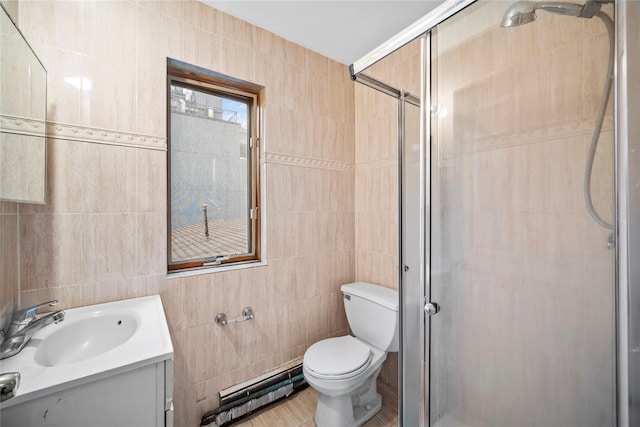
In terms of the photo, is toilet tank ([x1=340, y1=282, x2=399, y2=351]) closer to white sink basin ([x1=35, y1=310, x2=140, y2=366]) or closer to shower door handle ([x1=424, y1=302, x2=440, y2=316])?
shower door handle ([x1=424, y1=302, x2=440, y2=316])

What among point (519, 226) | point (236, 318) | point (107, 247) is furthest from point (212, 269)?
point (519, 226)

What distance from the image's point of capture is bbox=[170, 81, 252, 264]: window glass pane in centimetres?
152

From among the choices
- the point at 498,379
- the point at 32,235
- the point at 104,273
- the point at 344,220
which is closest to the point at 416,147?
the point at 498,379

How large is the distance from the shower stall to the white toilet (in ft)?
1.31

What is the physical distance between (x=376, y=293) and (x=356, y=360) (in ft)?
1.39

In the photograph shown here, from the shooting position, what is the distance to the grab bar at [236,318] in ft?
4.91

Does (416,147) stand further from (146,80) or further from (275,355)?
(275,355)

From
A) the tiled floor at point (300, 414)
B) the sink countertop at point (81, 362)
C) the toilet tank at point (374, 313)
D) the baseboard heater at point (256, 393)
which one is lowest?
the tiled floor at point (300, 414)

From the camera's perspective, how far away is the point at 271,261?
1729mm

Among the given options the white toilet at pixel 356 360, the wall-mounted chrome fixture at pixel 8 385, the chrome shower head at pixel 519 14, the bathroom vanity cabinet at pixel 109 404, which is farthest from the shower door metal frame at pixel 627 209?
the wall-mounted chrome fixture at pixel 8 385

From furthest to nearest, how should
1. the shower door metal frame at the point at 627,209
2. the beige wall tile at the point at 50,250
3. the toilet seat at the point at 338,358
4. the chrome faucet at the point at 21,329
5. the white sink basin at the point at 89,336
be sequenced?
the toilet seat at the point at 338,358, the beige wall tile at the point at 50,250, the white sink basin at the point at 89,336, the chrome faucet at the point at 21,329, the shower door metal frame at the point at 627,209

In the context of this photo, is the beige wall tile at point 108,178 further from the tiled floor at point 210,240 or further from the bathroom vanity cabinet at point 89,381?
the bathroom vanity cabinet at point 89,381

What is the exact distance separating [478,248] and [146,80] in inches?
65.8

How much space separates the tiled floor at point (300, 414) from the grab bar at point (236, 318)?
0.57 metres
